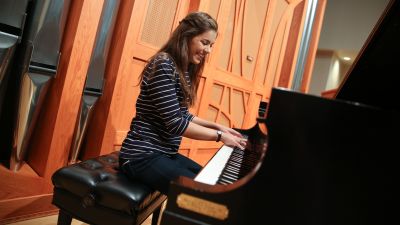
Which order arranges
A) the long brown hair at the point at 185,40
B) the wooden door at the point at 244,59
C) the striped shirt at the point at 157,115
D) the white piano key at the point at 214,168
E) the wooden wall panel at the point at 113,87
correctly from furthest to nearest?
the wooden door at the point at 244,59 → the wooden wall panel at the point at 113,87 → the long brown hair at the point at 185,40 → the striped shirt at the point at 157,115 → the white piano key at the point at 214,168

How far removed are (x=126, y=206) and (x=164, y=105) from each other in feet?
1.52

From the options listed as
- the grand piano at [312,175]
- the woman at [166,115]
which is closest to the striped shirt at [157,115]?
the woman at [166,115]

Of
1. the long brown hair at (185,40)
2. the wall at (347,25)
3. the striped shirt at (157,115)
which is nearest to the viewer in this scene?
the striped shirt at (157,115)

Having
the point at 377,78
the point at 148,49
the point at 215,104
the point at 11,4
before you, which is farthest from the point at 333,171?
the point at 215,104

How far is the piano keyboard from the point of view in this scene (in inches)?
43.1

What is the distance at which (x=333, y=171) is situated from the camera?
0.82 m

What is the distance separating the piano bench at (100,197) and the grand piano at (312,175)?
537 millimetres

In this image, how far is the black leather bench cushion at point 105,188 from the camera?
1360 millimetres

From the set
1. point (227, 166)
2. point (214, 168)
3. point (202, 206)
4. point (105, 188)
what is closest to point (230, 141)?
point (227, 166)

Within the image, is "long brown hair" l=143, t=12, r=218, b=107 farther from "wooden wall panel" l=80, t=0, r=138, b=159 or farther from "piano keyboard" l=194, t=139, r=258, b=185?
"wooden wall panel" l=80, t=0, r=138, b=159

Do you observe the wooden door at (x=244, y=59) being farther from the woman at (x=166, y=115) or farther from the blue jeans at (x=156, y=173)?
the blue jeans at (x=156, y=173)

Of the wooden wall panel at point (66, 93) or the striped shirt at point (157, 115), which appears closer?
the striped shirt at point (157, 115)

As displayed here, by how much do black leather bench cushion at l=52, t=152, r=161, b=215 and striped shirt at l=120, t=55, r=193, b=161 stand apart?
0.13 metres

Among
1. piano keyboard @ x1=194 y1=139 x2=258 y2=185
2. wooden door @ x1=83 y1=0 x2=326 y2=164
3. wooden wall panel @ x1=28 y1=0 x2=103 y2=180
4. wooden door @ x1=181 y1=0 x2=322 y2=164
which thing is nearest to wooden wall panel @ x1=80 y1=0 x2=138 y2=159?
wooden door @ x1=83 y1=0 x2=326 y2=164
